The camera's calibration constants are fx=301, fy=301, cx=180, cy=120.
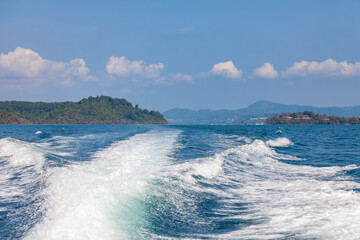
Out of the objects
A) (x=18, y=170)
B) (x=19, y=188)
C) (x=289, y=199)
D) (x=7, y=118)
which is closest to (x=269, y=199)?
(x=289, y=199)

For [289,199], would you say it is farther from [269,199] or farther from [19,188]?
[19,188]

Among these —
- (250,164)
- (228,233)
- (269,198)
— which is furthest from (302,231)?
(250,164)

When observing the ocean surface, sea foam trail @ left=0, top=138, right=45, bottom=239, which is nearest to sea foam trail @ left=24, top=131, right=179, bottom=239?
the ocean surface

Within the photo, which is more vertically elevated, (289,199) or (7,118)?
(7,118)

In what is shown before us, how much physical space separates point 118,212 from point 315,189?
7.60 meters

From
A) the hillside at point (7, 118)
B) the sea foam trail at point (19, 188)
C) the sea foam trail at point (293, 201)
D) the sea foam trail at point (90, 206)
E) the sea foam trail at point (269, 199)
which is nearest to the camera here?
the sea foam trail at point (90, 206)

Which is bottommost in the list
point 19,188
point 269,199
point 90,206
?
point 269,199

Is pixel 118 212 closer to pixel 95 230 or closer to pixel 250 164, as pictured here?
pixel 95 230

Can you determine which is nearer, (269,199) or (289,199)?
(289,199)

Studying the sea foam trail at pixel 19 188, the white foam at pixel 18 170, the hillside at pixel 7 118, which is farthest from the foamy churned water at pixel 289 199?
the hillside at pixel 7 118

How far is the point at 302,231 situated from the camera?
682 cm

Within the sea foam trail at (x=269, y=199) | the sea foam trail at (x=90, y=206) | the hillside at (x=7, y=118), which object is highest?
the hillside at (x=7, y=118)

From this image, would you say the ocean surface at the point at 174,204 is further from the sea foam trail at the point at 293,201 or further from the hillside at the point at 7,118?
the hillside at the point at 7,118

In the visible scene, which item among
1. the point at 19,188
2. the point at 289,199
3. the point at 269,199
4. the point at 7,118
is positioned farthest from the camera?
the point at 7,118
